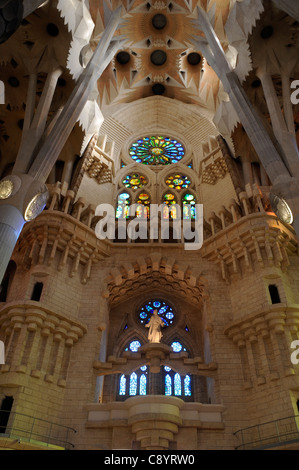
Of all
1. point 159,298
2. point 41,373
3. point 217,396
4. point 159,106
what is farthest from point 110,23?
point 217,396

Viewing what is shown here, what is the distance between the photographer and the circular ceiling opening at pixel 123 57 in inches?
808

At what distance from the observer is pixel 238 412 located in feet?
35.7

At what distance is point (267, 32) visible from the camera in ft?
40.4

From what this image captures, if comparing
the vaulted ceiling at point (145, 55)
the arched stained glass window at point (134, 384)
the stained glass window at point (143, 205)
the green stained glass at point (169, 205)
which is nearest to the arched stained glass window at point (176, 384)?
the arched stained glass window at point (134, 384)

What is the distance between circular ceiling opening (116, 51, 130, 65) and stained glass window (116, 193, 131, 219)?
A: 26.5 feet

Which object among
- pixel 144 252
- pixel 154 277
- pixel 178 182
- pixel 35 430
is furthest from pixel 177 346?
pixel 178 182

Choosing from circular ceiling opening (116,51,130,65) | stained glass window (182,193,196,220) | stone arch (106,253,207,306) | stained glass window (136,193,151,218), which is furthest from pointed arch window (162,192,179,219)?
circular ceiling opening (116,51,130,65)

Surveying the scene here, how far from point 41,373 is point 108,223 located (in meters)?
6.80

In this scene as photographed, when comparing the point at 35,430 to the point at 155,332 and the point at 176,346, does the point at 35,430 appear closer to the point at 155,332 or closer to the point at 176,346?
the point at 155,332

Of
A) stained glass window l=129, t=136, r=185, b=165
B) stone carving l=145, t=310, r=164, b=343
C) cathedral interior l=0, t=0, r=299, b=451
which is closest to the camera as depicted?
cathedral interior l=0, t=0, r=299, b=451

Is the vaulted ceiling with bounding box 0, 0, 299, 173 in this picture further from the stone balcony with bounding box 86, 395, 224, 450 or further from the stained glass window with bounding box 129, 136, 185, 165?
the stone balcony with bounding box 86, 395, 224, 450

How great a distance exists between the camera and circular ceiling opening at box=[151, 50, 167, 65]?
20547 millimetres
